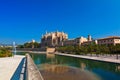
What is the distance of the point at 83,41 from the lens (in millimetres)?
88750

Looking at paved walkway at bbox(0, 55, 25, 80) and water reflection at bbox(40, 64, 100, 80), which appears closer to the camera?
paved walkway at bbox(0, 55, 25, 80)

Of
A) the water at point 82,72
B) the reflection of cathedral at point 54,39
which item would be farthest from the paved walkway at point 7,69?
the reflection of cathedral at point 54,39

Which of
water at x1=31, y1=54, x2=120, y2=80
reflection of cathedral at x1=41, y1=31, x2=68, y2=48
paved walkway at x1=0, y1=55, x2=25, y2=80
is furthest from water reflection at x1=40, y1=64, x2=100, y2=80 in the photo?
reflection of cathedral at x1=41, y1=31, x2=68, y2=48

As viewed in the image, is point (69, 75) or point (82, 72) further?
point (82, 72)

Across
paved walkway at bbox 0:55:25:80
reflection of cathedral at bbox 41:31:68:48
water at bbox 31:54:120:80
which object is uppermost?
reflection of cathedral at bbox 41:31:68:48

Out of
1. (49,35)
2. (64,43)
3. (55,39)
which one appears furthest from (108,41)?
(49,35)

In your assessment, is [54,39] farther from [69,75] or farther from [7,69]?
[7,69]

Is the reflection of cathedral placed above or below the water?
above

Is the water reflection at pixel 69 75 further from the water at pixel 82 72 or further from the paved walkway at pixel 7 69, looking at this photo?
the paved walkway at pixel 7 69

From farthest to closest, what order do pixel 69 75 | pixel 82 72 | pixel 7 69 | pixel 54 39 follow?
1. pixel 54 39
2. pixel 82 72
3. pixel 69 75
4. pixel 7 69

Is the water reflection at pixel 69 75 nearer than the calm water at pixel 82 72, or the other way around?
the water reflection at pixel 69 75

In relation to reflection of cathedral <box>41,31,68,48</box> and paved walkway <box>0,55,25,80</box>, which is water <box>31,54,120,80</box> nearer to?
paved walkway <box>0,55,25,80</box>

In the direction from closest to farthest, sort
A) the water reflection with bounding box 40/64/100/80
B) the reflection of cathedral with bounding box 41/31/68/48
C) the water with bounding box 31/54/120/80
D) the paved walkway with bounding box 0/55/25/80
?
the paved walkway with bounding box 0/55/25/80 → the water reflection with bounding box 40/64/100/80 → the water with bounding box 31/54/120/80 → the reflection of cathedral with bounding box 41/31/68/48

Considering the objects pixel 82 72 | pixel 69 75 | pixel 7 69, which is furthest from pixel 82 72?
pixel 7 69
